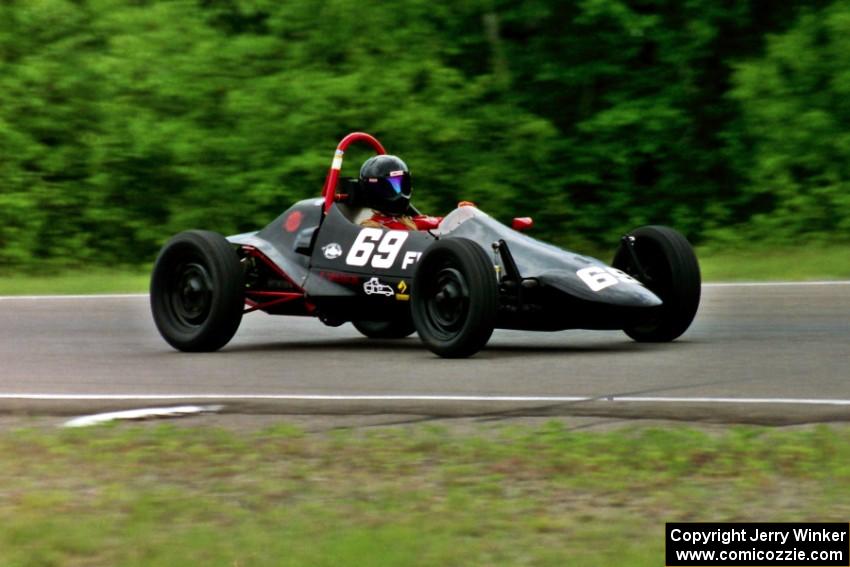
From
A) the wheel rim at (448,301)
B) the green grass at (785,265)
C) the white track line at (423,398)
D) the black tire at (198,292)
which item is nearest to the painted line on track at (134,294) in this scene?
the green grass at (785,265)

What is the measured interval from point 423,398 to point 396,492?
256cm

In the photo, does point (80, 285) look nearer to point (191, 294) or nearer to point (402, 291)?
point (191, 294)

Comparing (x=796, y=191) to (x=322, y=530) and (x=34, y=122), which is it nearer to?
(x=34, y=122)

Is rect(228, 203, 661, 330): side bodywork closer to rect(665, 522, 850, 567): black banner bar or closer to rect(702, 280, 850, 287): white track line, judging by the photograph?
rect(665, 522, 850, 567): black banner bar

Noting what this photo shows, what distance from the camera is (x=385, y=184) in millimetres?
11992

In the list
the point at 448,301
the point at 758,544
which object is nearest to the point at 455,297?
the point at 448,301

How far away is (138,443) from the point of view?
7754 millimetres

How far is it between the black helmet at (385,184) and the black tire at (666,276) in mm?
1726

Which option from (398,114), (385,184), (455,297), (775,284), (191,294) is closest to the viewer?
(455,297)

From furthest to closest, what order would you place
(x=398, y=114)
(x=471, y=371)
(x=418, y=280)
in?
(x=398, y=114) → (x=418, y=280) → (x=471, y=371)

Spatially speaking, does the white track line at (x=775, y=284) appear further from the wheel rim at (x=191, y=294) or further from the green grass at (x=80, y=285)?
the green grass at (x=80, y=285)

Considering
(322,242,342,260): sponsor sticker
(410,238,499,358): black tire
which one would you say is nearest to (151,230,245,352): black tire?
(322,242,342,260): sponsor sticker

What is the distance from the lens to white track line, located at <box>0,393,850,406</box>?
847 cm

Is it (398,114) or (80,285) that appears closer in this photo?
(80,285)
